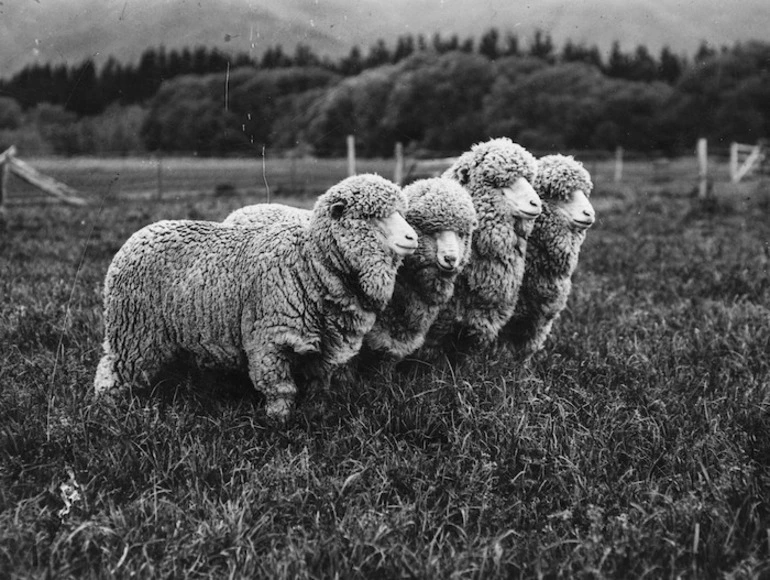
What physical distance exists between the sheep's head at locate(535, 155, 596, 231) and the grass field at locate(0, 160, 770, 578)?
0.92m

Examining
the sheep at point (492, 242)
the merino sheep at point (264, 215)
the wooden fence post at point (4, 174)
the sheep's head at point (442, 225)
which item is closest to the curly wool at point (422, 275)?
the sheep's head at point (442, 225)

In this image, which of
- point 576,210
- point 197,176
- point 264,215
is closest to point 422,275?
point 576,210

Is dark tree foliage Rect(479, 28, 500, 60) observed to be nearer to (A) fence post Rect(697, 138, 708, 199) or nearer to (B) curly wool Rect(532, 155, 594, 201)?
(A) fence post Rect(697, 138, 708, 199)

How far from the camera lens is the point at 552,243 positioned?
A: 13.1ft

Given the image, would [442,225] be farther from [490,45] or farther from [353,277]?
[490,45]

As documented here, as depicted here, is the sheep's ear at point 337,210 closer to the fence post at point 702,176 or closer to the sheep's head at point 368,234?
the sheep's head at point 368,234

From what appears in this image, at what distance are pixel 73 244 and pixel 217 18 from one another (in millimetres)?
4608

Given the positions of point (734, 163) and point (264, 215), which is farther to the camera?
point (734, 163)

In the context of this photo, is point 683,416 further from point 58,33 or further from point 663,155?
point 663,155

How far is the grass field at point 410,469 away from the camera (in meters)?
2.41

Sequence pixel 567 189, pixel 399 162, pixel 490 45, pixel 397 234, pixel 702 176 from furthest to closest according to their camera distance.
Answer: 1. pixel 490 45
2. pixel 399 162
3. pixel 702 176
4. pixel 567 189
5. pixel 397 234

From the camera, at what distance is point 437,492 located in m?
2.93

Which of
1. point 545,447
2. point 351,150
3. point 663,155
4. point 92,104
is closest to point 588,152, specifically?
point 663,155

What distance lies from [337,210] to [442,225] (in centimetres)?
55
